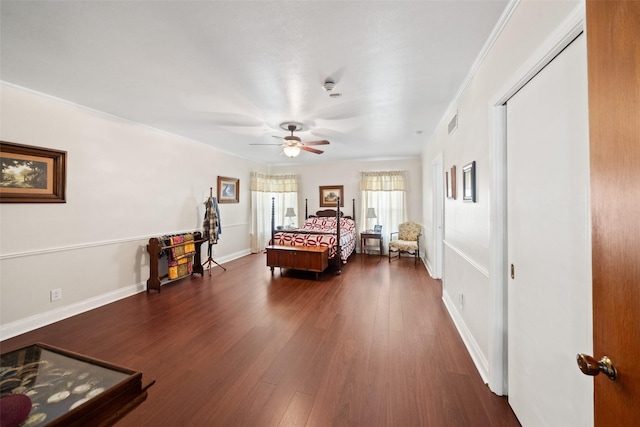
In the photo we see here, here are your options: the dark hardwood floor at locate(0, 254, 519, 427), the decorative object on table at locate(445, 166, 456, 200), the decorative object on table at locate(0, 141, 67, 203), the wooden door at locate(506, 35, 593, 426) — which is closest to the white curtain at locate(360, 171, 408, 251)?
the dark hardwood floor at locate(0, 254, 519, 427)

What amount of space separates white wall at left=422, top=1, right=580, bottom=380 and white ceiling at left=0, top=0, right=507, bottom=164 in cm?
21

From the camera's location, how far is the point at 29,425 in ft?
2.00

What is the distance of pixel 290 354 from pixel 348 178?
508 centimetres

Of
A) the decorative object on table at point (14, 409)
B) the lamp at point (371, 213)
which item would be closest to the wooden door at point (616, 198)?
the decorative object on table at point (14, 409)

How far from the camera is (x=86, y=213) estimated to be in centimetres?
306

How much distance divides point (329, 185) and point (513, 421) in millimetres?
5743

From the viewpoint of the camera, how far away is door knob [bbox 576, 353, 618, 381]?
605 millimetres

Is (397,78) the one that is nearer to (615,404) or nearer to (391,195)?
(615,404)

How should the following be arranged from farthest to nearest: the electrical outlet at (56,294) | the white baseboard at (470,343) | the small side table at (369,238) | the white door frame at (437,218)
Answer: the small side table at (369,238)
the white door frame at (437,218)
the electrical outlet at (56,294)
the white baseboard at (470,343)

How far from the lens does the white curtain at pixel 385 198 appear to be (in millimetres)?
6148

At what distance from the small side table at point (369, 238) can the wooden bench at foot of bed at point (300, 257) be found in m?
1.73

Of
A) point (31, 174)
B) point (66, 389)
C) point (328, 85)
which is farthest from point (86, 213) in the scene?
point (328, 85)

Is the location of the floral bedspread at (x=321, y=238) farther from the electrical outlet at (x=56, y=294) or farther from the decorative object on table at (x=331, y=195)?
the electrical outlet at (x=56, y=294)

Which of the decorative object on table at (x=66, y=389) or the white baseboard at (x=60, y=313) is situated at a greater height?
the decorative object on table at (x=66, y=389)
